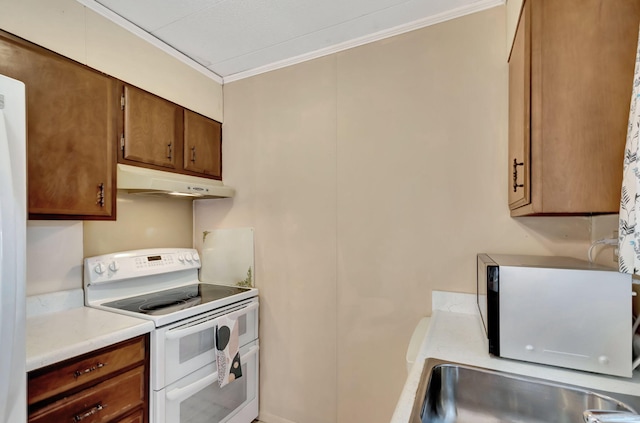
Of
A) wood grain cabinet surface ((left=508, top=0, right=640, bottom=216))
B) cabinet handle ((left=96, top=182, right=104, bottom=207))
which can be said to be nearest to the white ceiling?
wood grain cabinet surface ((left=508, top=0, right=640, bottom=216))

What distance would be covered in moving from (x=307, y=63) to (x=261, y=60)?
13.6 inches

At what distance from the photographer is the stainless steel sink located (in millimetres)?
856

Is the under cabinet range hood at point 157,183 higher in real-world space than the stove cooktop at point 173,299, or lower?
higher

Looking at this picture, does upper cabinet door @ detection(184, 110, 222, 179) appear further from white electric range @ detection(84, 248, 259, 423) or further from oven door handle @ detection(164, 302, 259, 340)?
oven door handle @ detection(164, 302, 259, 340)

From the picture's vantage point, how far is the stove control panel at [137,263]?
172cm

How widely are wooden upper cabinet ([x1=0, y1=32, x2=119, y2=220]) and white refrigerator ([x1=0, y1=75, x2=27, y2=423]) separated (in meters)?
0.44

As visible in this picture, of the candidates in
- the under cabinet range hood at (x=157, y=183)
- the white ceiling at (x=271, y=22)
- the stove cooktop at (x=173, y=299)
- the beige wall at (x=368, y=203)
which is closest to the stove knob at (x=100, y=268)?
the stove cooktop at (x=173, y=299)

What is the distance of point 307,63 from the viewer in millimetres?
2059

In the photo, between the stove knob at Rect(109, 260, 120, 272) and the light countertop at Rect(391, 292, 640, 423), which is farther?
the stove knob at Rect(109, 260, 120, 272)

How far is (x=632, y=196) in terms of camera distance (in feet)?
2.57

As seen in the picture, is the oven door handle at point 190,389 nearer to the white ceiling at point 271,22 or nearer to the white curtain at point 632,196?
the white curtain at point 632,196

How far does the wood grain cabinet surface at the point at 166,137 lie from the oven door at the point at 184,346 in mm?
979

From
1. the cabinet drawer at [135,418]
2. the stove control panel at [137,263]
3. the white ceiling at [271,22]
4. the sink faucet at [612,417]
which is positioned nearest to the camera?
the sink faucet at [612,417]

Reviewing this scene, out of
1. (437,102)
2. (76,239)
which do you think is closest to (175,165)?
(76,239)
